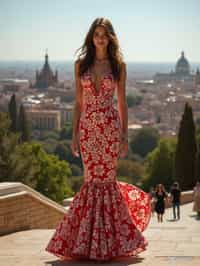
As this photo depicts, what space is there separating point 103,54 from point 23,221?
10.4 ft

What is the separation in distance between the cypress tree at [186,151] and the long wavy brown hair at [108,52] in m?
35.9

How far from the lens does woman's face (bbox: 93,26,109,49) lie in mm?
6793

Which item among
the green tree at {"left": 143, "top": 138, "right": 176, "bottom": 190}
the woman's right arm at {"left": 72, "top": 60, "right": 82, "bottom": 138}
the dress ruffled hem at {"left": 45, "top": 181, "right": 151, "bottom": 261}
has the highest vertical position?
the woman's right arm at {"left": 72, "top": 60, "right": 82, "bottom": 138}

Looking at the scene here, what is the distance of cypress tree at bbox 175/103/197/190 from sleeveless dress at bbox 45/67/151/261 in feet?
118

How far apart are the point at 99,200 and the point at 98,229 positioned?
0.78 ft

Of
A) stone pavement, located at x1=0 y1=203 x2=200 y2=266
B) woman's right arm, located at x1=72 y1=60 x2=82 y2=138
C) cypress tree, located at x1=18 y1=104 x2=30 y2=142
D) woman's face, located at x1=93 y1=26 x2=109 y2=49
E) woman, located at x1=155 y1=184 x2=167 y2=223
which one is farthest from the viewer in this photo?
cypress tree, located at x1=18 y1=104 x2=30 y2=142

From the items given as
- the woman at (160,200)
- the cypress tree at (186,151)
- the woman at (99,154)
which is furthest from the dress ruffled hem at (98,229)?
the cypress tree at (186,151)

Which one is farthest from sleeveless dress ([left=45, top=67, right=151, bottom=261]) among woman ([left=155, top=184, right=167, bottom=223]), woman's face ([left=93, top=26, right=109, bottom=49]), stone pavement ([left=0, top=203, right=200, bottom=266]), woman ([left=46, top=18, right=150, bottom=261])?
woman ([left=155, top=184, right=167, bottom=223])

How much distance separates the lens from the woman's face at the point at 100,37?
679 centimetres

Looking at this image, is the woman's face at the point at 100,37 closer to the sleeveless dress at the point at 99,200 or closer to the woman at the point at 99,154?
the woman at the point at 99,154

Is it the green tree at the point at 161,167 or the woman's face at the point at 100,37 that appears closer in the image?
the woman's face at the point at 100,37

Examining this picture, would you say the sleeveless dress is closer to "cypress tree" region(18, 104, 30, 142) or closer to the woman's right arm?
the woman's right arm

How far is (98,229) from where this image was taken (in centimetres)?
662

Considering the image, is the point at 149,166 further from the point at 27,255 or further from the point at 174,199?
the point at 27,255
